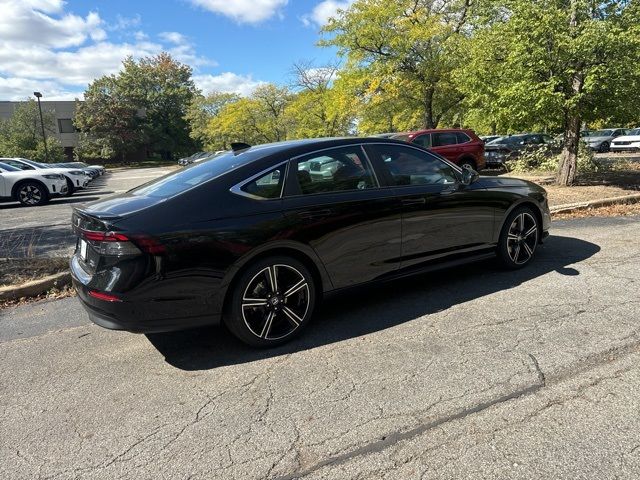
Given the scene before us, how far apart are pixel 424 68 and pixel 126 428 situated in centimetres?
2079

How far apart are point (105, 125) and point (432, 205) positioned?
193 feet

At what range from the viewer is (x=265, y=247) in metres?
3.57

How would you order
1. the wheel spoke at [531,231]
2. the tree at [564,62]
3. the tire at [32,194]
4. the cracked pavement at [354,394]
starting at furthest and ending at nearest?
the tire at [32,194], the tree at [564,62], the wheel spoke at [531,231], the cracked pavement at [354,394]

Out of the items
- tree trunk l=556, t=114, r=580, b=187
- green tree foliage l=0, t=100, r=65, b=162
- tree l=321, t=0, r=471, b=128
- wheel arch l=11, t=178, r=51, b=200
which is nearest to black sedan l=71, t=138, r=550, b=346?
tree trunk l=556, t=114, r=580, b=187

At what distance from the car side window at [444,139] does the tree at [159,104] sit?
50.1 meters

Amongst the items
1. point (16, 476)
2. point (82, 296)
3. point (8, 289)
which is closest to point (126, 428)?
point (16, 476)

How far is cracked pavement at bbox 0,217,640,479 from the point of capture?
2443 mm

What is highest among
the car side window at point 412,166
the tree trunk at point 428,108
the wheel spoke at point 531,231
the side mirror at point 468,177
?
the tree trunk at point 428,108

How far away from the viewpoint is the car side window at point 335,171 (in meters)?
3.95

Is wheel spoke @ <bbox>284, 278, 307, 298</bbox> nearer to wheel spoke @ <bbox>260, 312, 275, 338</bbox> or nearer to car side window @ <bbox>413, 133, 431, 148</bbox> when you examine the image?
wheel spoke @ <bbox>260, 312, 275, 338</bbox>

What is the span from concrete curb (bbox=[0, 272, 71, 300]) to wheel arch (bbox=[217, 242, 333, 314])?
9.77 ft

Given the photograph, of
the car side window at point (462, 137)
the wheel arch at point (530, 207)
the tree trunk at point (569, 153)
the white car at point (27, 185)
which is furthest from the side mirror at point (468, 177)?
the white car at point (27, 185)

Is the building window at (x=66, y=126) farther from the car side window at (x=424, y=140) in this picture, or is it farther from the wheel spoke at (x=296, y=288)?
the wheel spoke at (x=296, y=288)

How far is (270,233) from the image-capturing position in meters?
3.58
